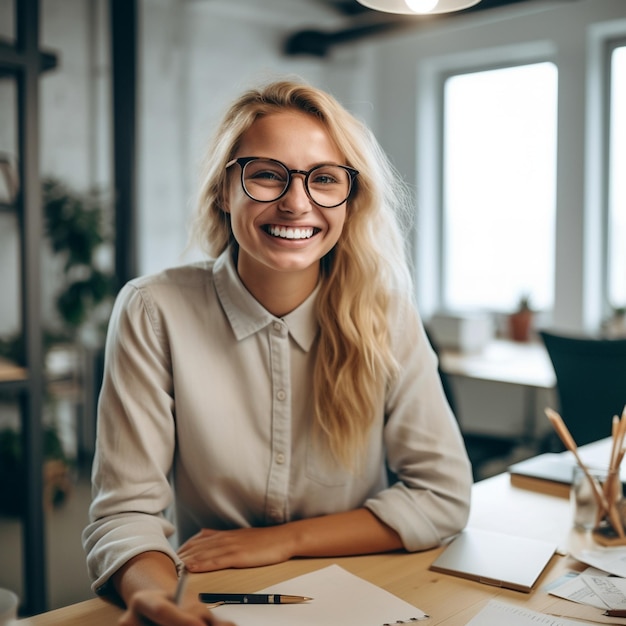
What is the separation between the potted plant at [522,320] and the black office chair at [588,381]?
159 centimetres

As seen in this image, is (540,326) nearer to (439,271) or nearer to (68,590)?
(439,271)

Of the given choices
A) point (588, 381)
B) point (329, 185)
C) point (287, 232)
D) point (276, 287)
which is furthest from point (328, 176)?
point (588, 381)

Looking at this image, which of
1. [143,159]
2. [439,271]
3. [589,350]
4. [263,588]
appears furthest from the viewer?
[439,271]

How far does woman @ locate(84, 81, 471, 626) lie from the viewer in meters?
1.32

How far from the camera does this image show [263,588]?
1144mm

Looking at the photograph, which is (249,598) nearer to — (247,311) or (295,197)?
(247,311)

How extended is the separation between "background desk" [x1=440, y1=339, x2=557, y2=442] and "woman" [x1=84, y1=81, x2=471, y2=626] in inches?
63.8

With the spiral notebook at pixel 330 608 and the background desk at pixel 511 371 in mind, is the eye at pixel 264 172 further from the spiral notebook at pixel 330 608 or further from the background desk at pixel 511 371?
the background desk at pixel 511 371

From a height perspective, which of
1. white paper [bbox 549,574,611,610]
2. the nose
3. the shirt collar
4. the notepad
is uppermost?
the nose

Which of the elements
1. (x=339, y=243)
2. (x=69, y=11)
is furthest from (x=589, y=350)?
(x=69, y=11)

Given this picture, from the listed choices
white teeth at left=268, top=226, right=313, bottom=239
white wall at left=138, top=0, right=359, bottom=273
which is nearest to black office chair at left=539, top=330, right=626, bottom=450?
white teeth at left=268, top=226, right=313, bottom=239

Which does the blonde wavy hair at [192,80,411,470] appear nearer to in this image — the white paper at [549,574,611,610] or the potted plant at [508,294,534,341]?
the white paper at [549,574,611,610]

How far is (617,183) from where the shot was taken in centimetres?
427

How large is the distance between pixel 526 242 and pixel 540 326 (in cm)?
51
